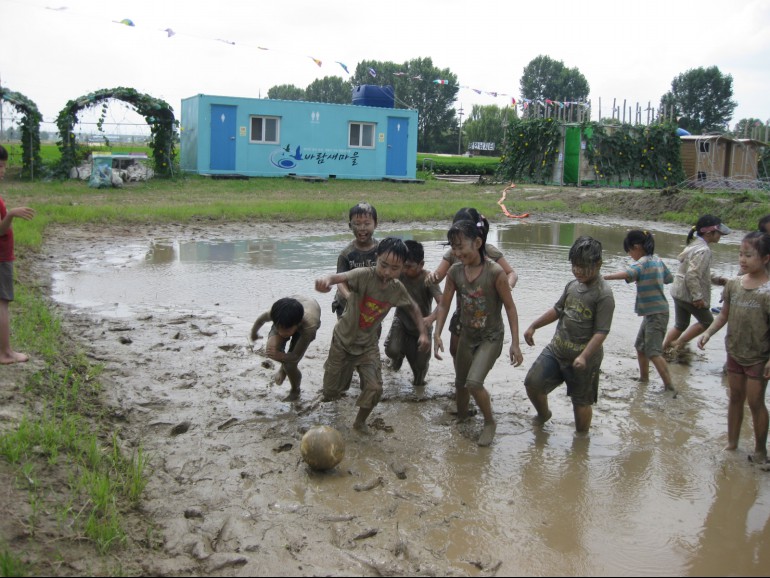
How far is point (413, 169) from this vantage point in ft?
108

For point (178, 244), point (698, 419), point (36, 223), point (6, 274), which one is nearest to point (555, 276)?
point (698, 419)

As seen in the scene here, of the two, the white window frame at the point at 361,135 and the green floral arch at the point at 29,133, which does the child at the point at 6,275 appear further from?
the white window frame at the point at 361,135

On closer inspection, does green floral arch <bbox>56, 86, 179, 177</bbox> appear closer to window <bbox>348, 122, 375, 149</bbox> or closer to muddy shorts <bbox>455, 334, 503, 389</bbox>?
window <bbox>348, 122, 375, 149</bbox>

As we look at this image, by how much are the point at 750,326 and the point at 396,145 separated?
28.2m

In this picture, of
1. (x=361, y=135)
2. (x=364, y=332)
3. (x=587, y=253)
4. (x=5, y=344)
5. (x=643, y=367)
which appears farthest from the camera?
(x=361, y=135)

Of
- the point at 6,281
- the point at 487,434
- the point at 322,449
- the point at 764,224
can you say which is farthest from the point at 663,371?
the point at 6,281

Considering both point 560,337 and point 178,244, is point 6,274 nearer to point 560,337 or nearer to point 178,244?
point 560,337

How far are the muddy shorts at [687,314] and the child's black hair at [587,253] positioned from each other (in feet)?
8.31

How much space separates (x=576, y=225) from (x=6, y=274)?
17097mm

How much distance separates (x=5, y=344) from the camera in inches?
232

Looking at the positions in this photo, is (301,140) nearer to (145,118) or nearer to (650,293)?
(145,118)

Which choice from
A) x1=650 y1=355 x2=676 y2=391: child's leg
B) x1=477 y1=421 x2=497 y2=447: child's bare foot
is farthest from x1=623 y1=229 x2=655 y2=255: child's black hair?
x1=477 y1=421 x2=497 y2=447: child's bare foot

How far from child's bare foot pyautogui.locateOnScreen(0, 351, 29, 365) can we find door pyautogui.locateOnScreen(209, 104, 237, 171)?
23.9 m

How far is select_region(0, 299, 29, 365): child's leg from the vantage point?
583 cm
